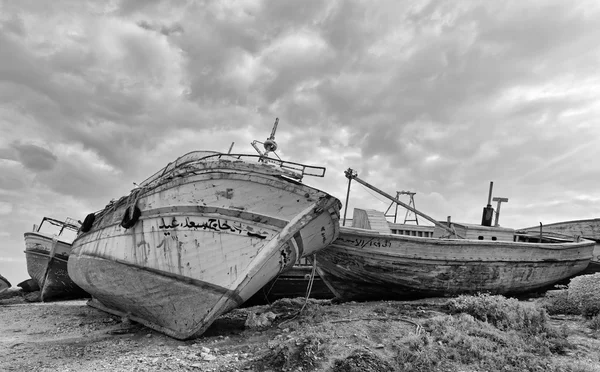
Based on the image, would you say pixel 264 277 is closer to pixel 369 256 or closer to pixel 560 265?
pixel 369 256

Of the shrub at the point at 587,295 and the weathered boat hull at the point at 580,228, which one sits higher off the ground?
the weathered boat hull at the point at 580,228

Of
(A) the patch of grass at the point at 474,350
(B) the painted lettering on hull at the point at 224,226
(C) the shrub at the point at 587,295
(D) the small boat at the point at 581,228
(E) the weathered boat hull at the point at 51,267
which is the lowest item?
(E) the weathered boat hull at the point at 51,267

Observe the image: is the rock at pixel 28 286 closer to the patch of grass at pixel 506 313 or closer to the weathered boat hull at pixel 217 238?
the weathered boat hull at pixel 217 238

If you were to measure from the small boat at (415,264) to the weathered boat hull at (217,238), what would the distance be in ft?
10.7

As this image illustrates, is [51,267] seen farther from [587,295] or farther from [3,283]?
[587,295]

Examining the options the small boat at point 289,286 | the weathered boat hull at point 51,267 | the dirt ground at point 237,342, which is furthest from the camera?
the weathered boat hull at point 51,267

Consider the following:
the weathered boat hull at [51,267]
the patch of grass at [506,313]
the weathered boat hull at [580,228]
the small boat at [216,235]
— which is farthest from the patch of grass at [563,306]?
the weathered boat hull at [51,267]

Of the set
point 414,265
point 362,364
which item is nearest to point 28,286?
point 414,265

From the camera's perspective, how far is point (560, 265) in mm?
14711

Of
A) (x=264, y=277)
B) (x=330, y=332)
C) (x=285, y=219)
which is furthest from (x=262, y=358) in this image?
(x=285, y=219)

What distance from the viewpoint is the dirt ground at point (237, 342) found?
545 centimetres

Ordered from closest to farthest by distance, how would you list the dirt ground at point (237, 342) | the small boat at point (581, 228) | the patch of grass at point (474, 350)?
the patch of grass at point (474, 350), the dirt ground at point (237, 342), the small boat at point (581, 228)

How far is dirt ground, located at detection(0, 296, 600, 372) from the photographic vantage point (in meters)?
5.45

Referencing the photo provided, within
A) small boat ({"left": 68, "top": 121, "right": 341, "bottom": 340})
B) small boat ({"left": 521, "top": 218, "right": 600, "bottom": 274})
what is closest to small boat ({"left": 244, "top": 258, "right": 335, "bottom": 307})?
small boat ({"left": 68, "top": 121, "right": 341, "bottom": 340})
